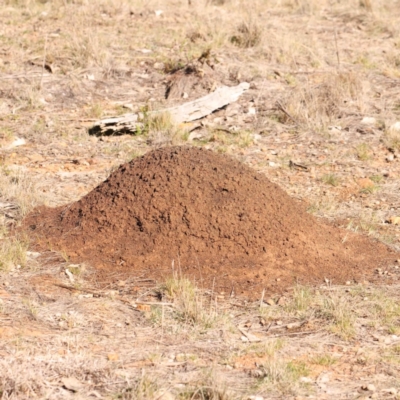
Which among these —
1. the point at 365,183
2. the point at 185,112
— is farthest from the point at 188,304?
the point at 185,112

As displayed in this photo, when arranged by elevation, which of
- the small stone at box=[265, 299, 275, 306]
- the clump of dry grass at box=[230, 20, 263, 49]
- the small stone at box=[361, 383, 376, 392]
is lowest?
the small stone at box=[265, 299, 275, 306]

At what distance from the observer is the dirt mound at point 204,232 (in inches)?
193

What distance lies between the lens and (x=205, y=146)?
765 cm

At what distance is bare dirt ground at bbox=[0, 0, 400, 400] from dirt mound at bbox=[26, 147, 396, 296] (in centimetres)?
14

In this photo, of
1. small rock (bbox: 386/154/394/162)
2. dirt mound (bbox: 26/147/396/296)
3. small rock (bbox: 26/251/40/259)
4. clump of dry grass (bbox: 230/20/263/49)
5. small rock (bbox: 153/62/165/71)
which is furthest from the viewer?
clump of dry grass (bbox: 230/20/263/49)

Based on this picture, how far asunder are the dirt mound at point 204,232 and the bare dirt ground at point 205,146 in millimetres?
142

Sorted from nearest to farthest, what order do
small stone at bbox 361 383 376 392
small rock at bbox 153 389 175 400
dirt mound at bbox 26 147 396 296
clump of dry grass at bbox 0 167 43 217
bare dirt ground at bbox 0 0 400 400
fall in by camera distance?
1. small rock at bbox 153 389 175 400
2. small stone at bbox 361 383 376 392
3. bare dirt ground at bbox 0 0 400 400
4. dirt mound at bbox 26 147 396 296
5. clump of dry grass at bbox 0 167 43 217

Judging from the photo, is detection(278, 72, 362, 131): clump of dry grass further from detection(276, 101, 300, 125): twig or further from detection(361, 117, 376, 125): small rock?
detection(361, 117, 376, 125): small rock

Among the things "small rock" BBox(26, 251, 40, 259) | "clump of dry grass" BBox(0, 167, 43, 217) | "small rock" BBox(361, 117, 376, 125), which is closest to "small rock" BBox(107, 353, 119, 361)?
"small rock" BBox(26, 251, 40, 259)

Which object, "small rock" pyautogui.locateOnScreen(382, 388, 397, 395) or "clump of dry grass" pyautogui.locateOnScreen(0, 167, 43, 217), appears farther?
"clump of dry grass" pyautogui.locateOnScreen(0, 167, 43, 217)

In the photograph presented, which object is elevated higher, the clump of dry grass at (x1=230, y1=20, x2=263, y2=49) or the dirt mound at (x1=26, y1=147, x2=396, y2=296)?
the clump of dry grass at (x1=230, y1=20, x2=263, y2=49)

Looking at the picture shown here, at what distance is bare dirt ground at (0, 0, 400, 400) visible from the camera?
12.2ft

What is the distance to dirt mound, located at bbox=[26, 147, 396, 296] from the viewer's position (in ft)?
16.1

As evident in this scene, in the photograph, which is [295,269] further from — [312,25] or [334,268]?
[312,25]
